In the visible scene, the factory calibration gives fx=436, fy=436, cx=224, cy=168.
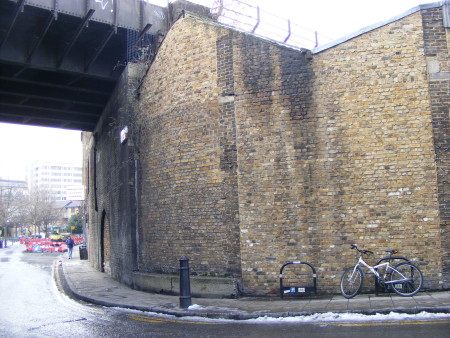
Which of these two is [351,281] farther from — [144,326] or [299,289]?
[144,326]

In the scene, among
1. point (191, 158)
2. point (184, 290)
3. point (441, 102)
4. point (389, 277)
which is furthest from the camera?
point (191, 158)

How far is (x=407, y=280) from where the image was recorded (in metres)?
8.69

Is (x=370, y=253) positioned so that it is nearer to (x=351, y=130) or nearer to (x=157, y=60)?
(x=351, y=130)

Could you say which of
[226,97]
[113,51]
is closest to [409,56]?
[226,97]

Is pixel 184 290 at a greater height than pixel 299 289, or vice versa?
pixel 184 290

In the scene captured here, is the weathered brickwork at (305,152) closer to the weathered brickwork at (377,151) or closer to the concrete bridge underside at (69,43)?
the weathered brickwork at (377,151)

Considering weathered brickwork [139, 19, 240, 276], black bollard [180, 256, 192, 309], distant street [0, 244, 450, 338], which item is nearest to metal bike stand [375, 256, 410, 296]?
distant street [0, 244, 450, 338]

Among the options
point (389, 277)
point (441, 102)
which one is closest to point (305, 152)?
point (441, 102)

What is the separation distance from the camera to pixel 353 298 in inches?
351

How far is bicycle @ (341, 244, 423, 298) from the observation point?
8773mm

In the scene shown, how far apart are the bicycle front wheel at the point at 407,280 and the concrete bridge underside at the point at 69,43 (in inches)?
392

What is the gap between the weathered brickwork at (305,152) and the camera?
9.30 meters

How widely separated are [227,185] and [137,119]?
4.27m

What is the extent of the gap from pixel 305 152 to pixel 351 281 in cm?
295
